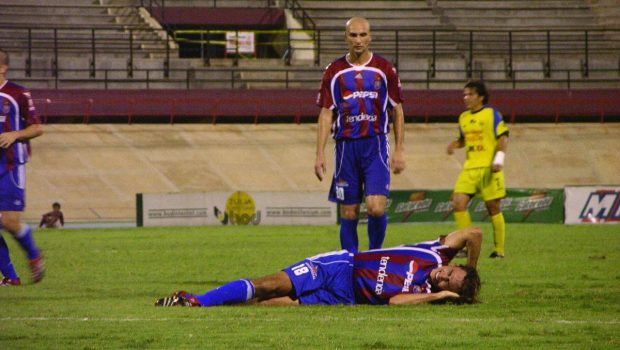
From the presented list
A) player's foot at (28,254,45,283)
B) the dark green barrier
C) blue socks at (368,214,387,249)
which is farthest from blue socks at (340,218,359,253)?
the dark green barrier

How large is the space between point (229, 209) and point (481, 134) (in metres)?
14.3

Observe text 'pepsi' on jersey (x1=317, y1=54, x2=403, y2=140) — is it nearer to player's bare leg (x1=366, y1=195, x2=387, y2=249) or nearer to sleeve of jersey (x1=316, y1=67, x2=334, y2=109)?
sleeve of jersey (x1=316, y1=67, x2=334, y2=109)

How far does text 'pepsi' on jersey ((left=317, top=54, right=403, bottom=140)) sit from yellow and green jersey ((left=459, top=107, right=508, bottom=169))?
13.6 feet

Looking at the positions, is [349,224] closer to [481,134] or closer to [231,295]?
[231,295]

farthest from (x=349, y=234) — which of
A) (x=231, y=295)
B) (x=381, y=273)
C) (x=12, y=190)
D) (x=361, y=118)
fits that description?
(x=12, y=190)

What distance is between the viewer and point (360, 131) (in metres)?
11.4

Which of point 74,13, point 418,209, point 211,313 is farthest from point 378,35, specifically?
point 211,313

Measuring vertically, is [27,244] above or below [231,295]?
above

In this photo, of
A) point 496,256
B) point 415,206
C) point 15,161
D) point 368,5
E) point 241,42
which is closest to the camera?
point 15,161

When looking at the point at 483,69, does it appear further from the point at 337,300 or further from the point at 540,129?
the point at 337,300

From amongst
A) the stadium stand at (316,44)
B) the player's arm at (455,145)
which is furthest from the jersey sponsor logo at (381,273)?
the stadium stand at (316,44)

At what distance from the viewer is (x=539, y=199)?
28.9 meters

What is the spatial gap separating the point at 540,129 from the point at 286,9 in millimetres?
10503

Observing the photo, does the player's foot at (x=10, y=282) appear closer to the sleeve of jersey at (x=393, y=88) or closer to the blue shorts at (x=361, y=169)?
the blue shorts at (x=361, y=169)
